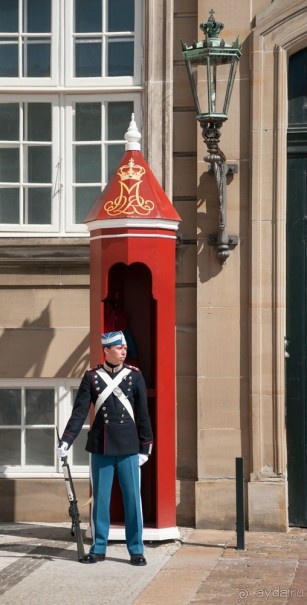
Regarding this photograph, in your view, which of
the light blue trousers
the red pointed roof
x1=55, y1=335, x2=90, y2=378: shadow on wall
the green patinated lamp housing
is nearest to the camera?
the light blue trousers

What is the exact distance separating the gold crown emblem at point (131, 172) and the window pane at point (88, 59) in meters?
1.56

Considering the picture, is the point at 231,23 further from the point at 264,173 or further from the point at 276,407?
the point at 276,407

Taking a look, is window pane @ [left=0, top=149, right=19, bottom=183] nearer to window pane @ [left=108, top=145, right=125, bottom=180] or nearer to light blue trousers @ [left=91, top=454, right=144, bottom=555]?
window pane @ [left=108, top=145, right=125, bottom=180]

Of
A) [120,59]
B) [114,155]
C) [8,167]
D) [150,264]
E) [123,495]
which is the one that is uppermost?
[120,59]

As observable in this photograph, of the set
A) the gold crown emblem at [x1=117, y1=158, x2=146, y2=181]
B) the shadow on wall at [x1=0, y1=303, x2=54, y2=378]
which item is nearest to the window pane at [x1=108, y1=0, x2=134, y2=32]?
the gold crown emblem at [x1=117, y1=158, x2=146, y2=181]

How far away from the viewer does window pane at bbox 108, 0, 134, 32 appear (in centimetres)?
1148

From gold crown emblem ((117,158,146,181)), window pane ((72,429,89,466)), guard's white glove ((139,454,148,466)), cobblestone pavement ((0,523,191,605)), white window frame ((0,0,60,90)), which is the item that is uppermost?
white window frame ((0,0,60,90))

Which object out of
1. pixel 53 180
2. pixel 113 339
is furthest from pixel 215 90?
pixel 113 339

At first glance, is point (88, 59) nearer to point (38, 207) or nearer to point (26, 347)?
point (38, 207)

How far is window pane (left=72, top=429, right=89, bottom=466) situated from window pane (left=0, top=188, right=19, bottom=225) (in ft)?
6.64

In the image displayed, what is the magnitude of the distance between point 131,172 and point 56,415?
2.45 metres

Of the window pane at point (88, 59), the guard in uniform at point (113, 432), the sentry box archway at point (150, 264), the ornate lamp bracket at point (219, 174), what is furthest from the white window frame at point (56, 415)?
the window pane at point (88, 59)

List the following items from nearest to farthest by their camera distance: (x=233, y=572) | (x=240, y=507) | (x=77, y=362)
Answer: (x=233, y=572)
(x=240, y=507)
(x=77, y=362)

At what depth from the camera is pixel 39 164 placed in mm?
11578
